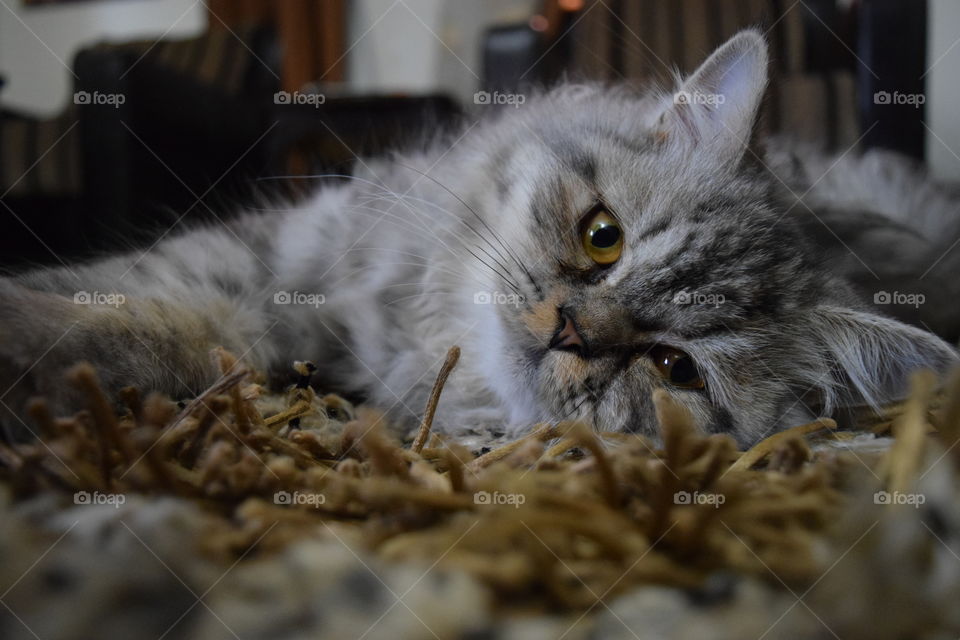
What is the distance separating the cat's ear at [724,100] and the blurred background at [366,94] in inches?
3.2

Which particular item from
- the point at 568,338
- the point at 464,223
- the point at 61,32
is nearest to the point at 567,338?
the point at 568,338

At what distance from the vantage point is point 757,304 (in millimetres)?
1076

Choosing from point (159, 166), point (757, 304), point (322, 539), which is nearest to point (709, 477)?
point (322, 539)

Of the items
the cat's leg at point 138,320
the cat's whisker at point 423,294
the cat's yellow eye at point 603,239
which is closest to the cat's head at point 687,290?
the cat's yellow eye at point 603,239

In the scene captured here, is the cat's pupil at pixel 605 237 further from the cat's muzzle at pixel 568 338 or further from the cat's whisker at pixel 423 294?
the cat's whisker at pixel 423 294

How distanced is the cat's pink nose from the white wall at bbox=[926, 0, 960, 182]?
1.54 m

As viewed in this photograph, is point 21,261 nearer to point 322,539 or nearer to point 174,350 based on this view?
point 174,350

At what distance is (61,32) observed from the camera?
4.65 metres

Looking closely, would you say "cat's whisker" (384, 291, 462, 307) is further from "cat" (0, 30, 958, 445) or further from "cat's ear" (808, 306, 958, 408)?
"cat's ear" (808, 306, 958, 408)

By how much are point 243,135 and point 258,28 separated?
1562 mm

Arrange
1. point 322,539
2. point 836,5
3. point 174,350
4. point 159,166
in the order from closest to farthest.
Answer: point 322,539, point 174,350, point 159,166, point 836,5

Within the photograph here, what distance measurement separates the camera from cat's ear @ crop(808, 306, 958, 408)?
1030 mm

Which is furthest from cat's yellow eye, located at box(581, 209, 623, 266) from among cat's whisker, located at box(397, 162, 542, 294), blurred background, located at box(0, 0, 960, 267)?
blurred background, located at box(0, 0, 960, 267)

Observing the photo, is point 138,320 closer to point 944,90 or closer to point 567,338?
point 567,338
